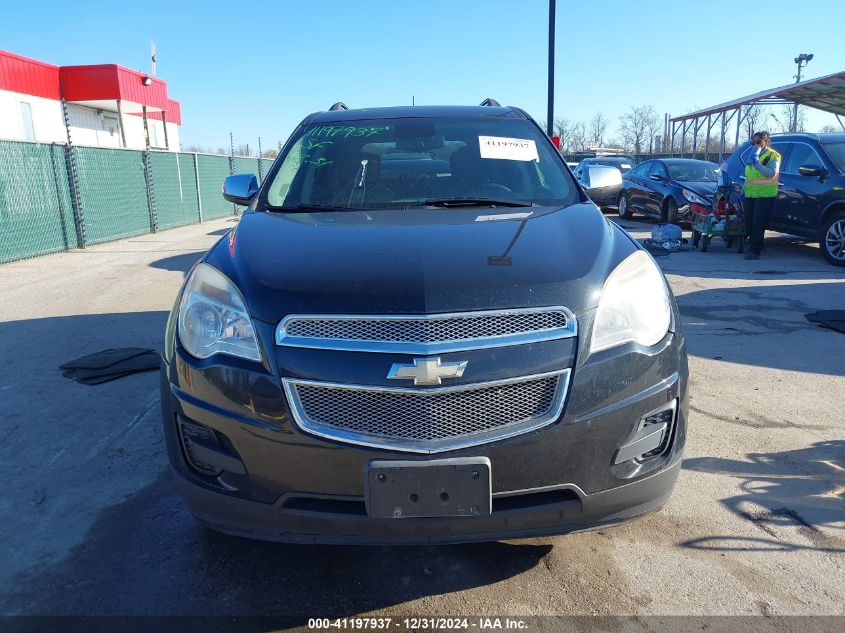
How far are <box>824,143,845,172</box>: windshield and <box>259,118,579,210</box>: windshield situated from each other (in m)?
7.50

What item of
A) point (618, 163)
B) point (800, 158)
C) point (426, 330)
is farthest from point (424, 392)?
point (618, 163)

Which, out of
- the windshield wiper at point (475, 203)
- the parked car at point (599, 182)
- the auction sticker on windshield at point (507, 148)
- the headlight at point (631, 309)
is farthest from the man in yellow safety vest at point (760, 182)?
the headlight at point (631, 309)

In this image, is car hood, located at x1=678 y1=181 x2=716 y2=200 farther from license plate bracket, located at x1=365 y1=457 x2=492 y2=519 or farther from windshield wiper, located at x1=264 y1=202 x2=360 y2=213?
license plate bracket, located at x1=365 y1=457 x2=492 y2=519

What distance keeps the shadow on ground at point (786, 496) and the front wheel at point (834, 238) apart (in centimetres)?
664

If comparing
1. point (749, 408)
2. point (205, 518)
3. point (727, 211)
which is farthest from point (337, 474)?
point (727, 211)

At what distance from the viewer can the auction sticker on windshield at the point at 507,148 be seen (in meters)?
3.52

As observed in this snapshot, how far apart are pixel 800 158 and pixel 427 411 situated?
9.91m

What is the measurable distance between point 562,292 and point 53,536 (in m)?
2.39

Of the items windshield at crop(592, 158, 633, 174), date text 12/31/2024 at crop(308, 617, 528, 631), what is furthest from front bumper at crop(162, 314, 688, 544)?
windshield at crop(592, 158, 633, 174)

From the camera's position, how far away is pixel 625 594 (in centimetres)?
235

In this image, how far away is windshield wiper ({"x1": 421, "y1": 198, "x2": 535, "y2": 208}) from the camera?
310cm

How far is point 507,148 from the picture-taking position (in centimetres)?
355

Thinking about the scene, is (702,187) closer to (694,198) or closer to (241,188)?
(694,198)

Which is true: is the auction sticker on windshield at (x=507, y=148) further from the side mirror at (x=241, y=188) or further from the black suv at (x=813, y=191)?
the black suv at (x=813, y=191)
